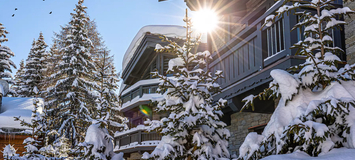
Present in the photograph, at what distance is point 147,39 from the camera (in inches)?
866

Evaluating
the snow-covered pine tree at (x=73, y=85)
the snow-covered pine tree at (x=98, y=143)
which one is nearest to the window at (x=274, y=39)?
the snow-covered pine tree at (x=98, y=143)

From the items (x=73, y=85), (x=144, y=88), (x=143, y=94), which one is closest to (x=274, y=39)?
(x=143, y=94)

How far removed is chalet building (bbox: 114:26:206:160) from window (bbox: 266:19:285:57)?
12952 mm

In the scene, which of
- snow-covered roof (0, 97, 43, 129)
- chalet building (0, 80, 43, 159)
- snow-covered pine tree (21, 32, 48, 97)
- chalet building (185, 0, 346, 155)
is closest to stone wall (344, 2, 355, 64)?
chalet building (185, 0, 346, 155)

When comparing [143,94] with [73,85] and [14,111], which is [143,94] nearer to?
[73,85]

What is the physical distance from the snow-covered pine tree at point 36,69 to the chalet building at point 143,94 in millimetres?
11191

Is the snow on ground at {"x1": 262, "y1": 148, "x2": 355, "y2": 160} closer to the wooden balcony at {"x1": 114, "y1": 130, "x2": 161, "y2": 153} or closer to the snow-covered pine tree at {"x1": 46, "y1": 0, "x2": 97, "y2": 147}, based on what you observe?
the wooden balcony at {"x1": 114, "y1": 130, "x2": 161, "y2": 153}

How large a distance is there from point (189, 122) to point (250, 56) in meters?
2.33

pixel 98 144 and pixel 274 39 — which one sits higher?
pixel 274 39

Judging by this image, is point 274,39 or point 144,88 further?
point 144,88

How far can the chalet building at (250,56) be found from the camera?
7.11 m

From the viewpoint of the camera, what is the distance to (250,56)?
8.41 metres

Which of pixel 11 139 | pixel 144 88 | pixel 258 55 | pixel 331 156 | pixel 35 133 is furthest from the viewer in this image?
pixel 144 88

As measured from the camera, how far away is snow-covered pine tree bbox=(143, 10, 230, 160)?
8461mm
